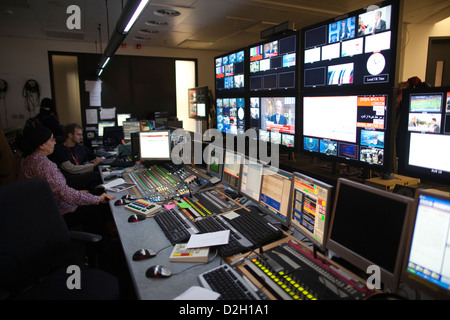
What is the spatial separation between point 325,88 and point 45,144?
253 centimetres

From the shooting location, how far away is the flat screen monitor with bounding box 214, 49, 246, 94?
148 inches

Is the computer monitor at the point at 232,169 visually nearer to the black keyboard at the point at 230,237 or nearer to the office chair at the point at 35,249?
the black keyboard at the point at 230,237

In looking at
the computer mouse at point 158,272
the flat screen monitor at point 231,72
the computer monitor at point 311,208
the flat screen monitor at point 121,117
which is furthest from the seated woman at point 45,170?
the flat screen monitor at point 121,117

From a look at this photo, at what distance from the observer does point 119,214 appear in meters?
2.12

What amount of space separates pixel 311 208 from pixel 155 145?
248cm

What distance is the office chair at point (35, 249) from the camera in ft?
4.99

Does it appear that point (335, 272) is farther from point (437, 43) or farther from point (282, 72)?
point (437, 43)

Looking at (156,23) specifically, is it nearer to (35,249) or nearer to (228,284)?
(35,249)

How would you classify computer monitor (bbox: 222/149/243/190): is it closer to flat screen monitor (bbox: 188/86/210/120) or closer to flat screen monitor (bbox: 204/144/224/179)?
flat screen monitor (bbox: 204/144/224/179)

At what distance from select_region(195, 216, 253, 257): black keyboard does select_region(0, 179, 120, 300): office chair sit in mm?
588

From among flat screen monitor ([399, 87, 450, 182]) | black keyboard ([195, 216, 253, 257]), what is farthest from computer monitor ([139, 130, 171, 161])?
flat screen monitor ([399, 87, 450, 182])

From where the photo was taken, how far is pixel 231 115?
408 centimetres

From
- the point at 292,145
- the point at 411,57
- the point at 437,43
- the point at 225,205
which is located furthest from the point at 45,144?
the point at 437,43

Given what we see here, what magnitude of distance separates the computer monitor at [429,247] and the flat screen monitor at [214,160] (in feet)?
5.54
